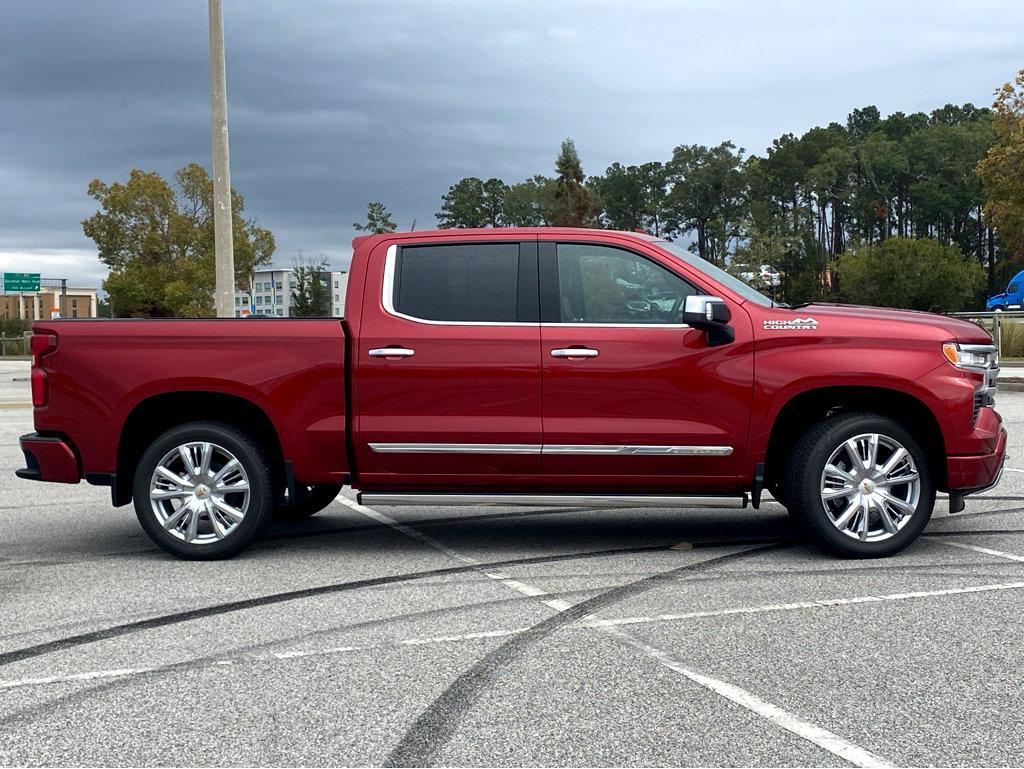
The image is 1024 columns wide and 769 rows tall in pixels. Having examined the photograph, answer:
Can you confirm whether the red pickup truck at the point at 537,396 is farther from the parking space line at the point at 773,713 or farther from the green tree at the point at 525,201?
the green tree at the point at 525,201

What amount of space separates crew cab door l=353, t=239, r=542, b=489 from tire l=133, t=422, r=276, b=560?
Answer: 64cm

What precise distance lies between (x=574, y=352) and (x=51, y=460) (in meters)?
3.20

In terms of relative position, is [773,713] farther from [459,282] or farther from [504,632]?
[459,282]

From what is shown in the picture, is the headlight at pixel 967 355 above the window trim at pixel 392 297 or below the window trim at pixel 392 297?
below

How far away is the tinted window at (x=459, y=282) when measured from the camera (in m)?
6.90

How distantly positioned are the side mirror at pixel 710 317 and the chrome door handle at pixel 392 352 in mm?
1601

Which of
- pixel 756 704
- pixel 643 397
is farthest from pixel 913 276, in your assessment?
pixel 756 704

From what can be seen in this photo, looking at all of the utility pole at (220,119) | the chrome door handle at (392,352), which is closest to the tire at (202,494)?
the chrome door handle at (392,352)

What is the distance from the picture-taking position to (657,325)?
22.1ft

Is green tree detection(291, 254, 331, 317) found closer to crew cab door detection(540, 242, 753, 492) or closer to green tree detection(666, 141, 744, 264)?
green tree detection(666, 141, 744, 264)

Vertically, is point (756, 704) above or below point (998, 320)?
below

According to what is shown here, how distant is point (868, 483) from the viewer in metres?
6.70

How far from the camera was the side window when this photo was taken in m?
6.80

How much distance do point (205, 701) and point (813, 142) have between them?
119 meters
